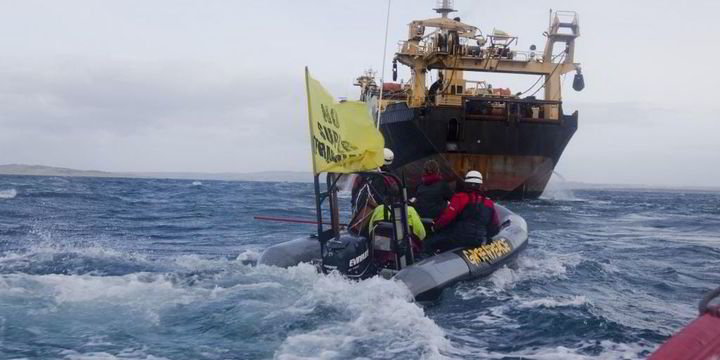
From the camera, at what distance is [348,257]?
7191 mm

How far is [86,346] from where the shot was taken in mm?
5230

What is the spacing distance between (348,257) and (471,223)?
1943 mm

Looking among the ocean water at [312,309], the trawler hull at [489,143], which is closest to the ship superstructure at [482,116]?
the trawler hull at [489,143]

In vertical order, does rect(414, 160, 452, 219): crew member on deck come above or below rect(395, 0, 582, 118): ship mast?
below

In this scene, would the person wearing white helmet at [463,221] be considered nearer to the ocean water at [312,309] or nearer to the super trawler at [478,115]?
the ocean water at [312,309]

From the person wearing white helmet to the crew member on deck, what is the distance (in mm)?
527

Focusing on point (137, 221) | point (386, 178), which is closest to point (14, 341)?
point (386, 178)

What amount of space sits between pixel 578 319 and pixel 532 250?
5.61 m

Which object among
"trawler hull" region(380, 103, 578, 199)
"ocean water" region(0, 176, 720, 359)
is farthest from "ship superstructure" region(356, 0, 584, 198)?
"ocean water" region(0, 176, 720, 359)

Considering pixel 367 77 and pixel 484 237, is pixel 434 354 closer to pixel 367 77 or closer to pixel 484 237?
pixel 484 237

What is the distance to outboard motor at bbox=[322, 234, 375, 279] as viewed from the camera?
7.17 metres

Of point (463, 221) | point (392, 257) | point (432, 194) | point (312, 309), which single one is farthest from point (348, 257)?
point (432, 194)

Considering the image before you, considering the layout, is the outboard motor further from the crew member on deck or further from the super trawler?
the super trawler

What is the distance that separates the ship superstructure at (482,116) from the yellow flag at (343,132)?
18.4 m
